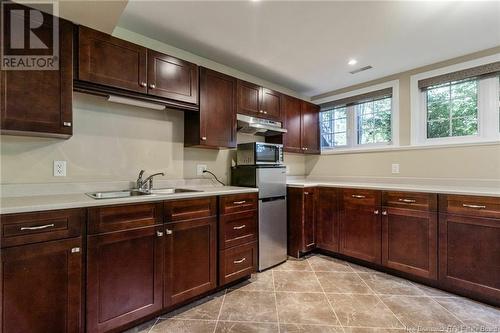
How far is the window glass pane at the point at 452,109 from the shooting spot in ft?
8.48

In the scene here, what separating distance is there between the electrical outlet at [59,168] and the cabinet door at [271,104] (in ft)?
6.86

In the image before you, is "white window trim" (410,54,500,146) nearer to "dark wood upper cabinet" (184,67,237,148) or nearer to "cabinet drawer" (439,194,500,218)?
"cabinet drawer" (439,194,500,218)

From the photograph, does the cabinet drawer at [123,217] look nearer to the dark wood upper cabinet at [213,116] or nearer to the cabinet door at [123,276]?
the cabinet door at [123,276]

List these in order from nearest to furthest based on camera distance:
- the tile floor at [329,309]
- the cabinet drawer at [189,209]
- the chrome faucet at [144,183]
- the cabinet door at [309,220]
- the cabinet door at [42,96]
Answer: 1. the cabinet door at [42,96]
2. the tile floor at [329,309]
3. the cabinet drawer at [189,209]
4. the chrome faucet at [144,183]
5. the cabinet door at [309,220]

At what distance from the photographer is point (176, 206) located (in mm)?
1864

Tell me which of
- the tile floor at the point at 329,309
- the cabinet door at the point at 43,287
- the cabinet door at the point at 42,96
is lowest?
the tile floor at the point at 329,309

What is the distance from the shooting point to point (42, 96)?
1.55m

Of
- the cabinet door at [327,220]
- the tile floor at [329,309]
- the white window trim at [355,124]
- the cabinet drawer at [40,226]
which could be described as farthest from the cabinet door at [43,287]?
the white window trim at [355,124]

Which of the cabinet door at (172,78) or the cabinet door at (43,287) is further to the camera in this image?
the cabinet door at (172,78)

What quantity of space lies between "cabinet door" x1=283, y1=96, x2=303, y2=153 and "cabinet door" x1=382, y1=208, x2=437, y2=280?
4.60 ft

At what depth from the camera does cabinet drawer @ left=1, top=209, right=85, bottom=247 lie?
123 centimetres

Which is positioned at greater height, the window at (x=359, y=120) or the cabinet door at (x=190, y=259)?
the window at (x=359, y=120)

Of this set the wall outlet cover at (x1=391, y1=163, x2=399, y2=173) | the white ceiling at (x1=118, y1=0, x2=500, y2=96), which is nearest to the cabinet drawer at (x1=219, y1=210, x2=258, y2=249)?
the white ceiling at (x1=118, y1=0, x2=500, y2=96)

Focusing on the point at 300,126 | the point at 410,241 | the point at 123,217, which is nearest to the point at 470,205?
the point at 410,241
